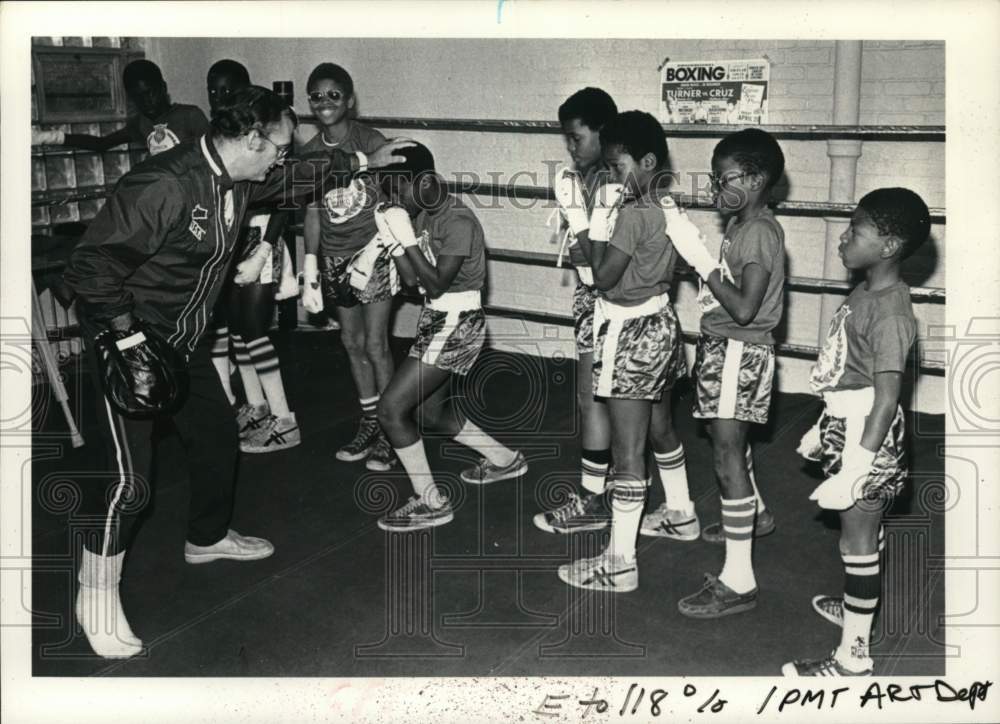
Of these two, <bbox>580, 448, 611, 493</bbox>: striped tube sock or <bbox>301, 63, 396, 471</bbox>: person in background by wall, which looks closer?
<bbox>580, 448, 611, 493</bbox>: striped tube sock

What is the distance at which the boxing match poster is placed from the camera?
4.93m

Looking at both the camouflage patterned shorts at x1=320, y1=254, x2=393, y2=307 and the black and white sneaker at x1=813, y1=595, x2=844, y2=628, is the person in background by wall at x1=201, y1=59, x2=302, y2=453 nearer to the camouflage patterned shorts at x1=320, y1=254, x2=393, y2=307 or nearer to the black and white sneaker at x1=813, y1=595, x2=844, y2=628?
the camouflage patterned shorts at x1=320, y1=254, x2=393, y2=307

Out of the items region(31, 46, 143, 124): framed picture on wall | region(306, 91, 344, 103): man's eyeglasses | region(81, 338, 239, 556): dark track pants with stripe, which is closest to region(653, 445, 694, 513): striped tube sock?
region(81, 338, 239, 556): dark track pants with stripe

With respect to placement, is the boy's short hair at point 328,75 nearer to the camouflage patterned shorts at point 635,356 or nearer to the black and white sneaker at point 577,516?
the camouflage patterned shorts at point 635,356

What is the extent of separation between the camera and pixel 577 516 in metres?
3.65

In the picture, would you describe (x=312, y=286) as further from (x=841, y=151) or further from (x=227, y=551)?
(x=841, y=151)

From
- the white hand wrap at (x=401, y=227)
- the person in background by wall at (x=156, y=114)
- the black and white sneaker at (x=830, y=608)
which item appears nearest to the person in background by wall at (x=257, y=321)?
the person in background by wall at (x=156, y=114)

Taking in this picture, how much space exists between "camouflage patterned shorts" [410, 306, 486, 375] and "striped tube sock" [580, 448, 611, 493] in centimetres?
60

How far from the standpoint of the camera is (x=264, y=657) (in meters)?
2.83

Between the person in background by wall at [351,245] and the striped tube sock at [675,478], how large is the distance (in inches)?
49.8

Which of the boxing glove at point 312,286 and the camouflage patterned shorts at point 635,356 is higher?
the boxing glove at point 312,286

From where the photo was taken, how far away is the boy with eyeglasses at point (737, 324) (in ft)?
9.10

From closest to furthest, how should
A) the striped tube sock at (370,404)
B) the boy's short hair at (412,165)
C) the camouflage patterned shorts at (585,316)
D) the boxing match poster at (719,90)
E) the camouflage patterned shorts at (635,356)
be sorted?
the camouflage patterned shorts at (635,356), the boy's short hair at (412,165), the camouflage patterned shorts at (585,316), the striped tube sock at (370,404), the boxing match poster at (719,90)

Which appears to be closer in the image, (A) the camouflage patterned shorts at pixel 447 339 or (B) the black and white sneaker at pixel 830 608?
(B) the black and white sneaker at pixel 830 608
